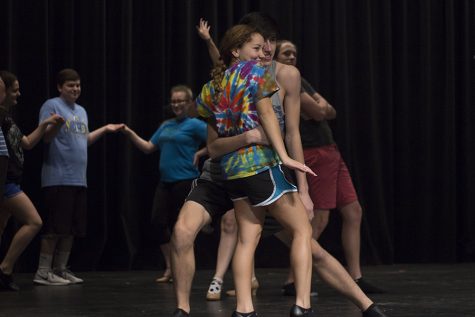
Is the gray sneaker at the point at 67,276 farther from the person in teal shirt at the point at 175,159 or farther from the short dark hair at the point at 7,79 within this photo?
the short dark hair at the point at 7,79

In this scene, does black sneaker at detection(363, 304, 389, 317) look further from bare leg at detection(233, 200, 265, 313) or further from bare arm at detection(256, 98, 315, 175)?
bare arm at detection(256, 98, 315, 175)

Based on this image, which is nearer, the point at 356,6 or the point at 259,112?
the point at 259,112

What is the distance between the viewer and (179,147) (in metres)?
6.65

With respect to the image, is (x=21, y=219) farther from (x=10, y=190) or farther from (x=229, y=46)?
(x=229, y=46)

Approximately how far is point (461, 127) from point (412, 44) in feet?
2.61

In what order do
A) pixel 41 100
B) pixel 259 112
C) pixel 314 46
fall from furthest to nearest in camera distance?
pixel 314 46 < pixel 41 100 < pixel 259 112

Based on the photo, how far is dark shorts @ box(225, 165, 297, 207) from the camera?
3.77 m

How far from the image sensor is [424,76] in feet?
28.4

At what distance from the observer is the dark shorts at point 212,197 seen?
406 cm

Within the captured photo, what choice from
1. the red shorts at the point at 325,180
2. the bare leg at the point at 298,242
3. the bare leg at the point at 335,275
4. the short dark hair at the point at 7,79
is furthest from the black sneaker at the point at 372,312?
the short dark hair at the point at 7,79

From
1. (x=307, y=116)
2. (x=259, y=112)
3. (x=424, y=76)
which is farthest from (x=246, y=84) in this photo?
(x=424, y=76)

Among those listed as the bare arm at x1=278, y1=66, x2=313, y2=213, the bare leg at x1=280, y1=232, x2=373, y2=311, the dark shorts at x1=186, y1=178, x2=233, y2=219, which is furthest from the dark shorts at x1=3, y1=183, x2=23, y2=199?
the bare leg at x1=280, y1=232, x2=373, y2=311

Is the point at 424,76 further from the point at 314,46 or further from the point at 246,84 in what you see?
the point at 246,84

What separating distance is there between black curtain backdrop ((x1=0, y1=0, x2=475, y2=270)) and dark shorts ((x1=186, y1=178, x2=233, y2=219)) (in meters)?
3.51
